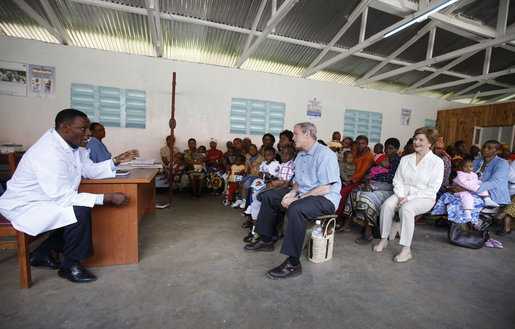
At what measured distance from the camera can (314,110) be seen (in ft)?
23.5

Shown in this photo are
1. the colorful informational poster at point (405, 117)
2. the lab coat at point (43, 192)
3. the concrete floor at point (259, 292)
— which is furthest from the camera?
the colorful informational poster at point (405, 117)

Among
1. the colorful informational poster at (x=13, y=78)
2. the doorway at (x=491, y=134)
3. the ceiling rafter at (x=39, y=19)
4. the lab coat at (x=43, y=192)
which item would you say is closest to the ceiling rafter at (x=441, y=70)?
the doorway at (x=491, y=134)

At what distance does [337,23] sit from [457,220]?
14.4 feet

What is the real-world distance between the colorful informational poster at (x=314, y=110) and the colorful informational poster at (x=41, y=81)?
241 inches

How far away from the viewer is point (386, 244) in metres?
3.00

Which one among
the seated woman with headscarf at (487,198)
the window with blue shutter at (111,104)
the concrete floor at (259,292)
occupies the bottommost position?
the concrete floor at (259,292)

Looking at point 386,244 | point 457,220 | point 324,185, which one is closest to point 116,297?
point 324,185

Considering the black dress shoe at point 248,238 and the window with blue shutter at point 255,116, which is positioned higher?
the window with blue shutter at point 255,116

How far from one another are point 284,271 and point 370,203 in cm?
150

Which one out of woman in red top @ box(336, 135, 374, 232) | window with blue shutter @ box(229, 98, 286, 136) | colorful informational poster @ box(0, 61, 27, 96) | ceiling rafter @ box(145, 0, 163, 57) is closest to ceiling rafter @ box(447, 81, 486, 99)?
window with blue shutter @ box(229, 98, 286, 136)

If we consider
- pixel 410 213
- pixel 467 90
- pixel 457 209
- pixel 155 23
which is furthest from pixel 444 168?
pixel 467 90

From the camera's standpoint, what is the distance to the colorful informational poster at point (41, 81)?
17.0 feet

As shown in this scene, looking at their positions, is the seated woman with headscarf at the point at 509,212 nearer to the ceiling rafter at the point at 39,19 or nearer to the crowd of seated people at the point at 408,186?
the crowd of seated people at the point at 408,186

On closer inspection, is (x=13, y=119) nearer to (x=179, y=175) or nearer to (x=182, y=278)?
(x=179, y=175)
